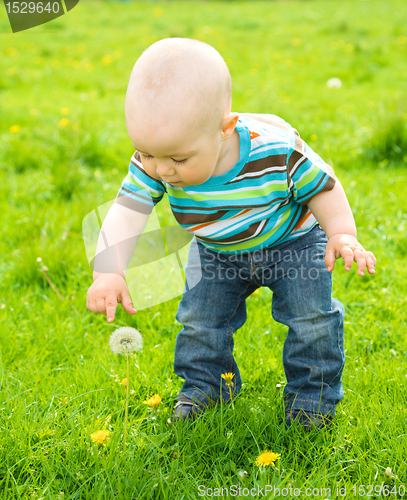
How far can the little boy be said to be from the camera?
4.65ft

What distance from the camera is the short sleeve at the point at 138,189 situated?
5.40 feet

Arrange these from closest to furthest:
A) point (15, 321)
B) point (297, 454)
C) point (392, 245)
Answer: point (297, 454) → point (15, 321) → point (392, 245)

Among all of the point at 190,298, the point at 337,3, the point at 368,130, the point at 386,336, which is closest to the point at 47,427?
the point at 190,298

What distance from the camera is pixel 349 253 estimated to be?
139 centimetres

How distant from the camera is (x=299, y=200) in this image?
5.40 ft

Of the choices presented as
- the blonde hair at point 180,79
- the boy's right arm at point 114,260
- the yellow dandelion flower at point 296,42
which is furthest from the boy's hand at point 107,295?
the yellow dandelion flower at point 296,42

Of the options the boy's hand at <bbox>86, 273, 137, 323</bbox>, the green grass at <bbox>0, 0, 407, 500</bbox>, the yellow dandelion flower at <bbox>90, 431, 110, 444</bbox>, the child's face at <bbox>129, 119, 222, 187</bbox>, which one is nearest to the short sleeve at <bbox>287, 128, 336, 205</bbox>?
the child's face at <bbox>129, 119, 222, 187</bbox>

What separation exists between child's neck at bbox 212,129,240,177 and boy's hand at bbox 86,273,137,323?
462mm

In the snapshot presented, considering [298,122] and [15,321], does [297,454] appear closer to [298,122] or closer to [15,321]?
[15,321]

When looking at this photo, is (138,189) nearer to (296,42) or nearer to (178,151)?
(178,151)

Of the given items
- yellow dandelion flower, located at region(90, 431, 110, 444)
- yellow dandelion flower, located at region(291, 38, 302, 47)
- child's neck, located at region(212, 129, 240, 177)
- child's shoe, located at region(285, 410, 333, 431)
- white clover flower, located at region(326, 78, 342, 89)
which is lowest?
yellow dandelion flower, located at region(291, 38, 302, 47)

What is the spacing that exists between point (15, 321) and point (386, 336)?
1644 mm

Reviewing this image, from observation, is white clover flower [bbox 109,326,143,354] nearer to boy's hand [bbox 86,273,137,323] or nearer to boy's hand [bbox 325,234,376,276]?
boy's hand [bbox 86,273,137,323]

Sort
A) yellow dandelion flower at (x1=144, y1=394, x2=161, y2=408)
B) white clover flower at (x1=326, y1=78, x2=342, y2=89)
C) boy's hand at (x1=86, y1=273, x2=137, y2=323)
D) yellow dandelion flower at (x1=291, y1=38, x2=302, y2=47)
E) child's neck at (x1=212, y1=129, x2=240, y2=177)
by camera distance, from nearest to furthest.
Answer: boy's hand at (x1=86, y1=273, x2=137, y2=323)
child's neck at (x1=212, y1=129, x2=240, y2=177)
yellow dandelion flower at (x1=144, y1=394, x2=161, y2=408)
white clover flower at (x1=326, y1=78, x2=342, y2=89)
yellow dandelion flower at (x1=291, y1=38, x2=302, y2=47)
